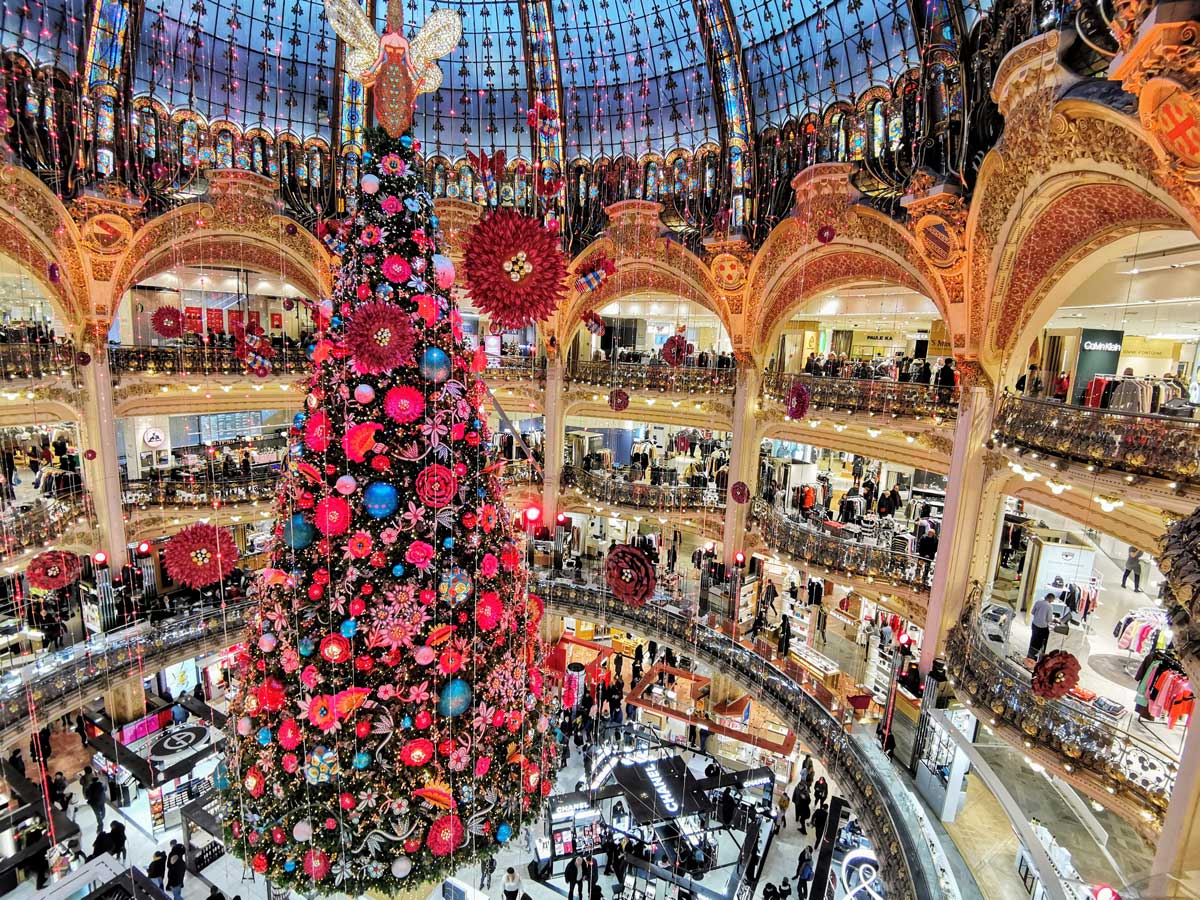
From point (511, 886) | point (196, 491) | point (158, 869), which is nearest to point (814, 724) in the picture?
point (511, 886)

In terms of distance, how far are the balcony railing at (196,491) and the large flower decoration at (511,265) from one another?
1307 centimetres

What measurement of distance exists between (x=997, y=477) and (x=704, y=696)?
998 cm

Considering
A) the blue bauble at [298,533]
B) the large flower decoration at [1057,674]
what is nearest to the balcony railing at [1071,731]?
the large flower decoration at [1057,674]

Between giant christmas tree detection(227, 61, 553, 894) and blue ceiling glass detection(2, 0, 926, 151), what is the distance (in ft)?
37.2

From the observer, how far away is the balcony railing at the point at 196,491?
1548 centimetres

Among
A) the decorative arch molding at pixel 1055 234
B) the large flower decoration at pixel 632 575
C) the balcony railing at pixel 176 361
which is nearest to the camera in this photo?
the decorative arch molding at pixel 1055 234

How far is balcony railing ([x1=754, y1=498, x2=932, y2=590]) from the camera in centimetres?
1184

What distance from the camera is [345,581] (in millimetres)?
5047

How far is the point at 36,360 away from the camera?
1259 cm

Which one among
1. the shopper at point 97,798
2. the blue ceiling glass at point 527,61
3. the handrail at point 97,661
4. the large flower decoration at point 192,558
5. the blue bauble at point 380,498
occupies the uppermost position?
the blue ceiling glass at point 527,61

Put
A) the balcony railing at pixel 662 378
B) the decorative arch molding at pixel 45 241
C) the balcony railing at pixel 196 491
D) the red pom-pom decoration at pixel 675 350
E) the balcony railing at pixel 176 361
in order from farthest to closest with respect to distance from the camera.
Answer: the balcony railing at pixel 662 378 → the balcony railing at pixel 196 491 → the balcony railing at pixel 176 361 → the red pom-pom decoration at pixel 675 350 → the decorative arch molding at pixel 45 241

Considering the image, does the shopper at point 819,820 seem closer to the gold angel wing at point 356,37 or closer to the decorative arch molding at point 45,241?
the gold angel wing at point 356,37

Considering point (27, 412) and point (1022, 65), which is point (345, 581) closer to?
point (1022, 65)

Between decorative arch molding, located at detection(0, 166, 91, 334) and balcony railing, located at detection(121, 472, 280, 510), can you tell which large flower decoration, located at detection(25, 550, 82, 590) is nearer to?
balcony railing, located at detection(121, 472, 280, 510)
